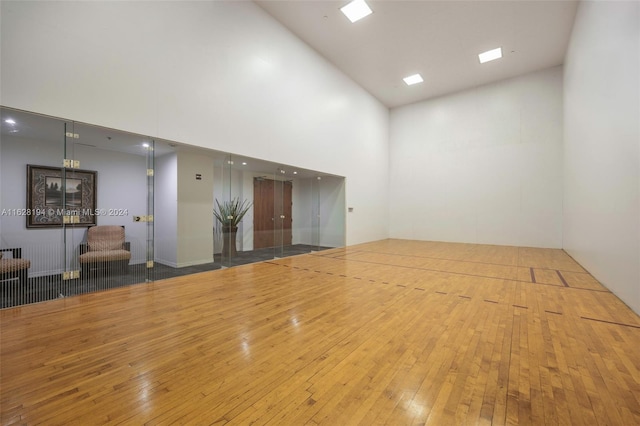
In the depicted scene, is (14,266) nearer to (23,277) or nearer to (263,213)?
(23,277)

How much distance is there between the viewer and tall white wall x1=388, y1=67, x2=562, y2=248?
→ 8.44 m

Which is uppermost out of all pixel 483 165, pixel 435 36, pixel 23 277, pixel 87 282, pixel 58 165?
pixel 435 36

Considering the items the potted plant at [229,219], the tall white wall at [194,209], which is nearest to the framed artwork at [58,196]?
the tall white wall at [194,209]

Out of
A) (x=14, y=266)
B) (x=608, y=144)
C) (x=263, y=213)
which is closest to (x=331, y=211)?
(x=263, y=213)

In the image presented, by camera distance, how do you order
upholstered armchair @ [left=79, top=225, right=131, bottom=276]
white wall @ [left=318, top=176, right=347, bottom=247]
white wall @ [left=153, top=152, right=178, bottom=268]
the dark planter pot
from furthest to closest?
white wall @ [left=318, top=176, right=347, bottom=247] → the dark planter pot → white wall @ [left=153, top=152, right=178, bottom=268] → upholstered armchair @ [left=79, top=225, right=131, bottom=276]

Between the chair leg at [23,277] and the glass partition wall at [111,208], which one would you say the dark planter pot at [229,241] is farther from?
the chair leg at [23,277]

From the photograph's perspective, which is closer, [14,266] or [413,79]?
[14,266]

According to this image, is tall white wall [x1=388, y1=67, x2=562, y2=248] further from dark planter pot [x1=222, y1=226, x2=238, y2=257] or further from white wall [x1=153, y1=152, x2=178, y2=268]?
white wall [x1=153, y1=152, x2=178, y2=268]

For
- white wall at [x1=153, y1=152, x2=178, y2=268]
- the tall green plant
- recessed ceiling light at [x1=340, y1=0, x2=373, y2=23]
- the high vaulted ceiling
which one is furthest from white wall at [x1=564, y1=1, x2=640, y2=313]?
white wall at [x1=153, y1=152, x2=178, y2=268]

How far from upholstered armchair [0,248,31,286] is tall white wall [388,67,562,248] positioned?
30.2ft

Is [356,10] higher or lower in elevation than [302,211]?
higher

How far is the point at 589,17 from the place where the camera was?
4938mm

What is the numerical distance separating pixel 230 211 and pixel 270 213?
1.32 metres

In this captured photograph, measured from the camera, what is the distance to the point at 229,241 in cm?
591
